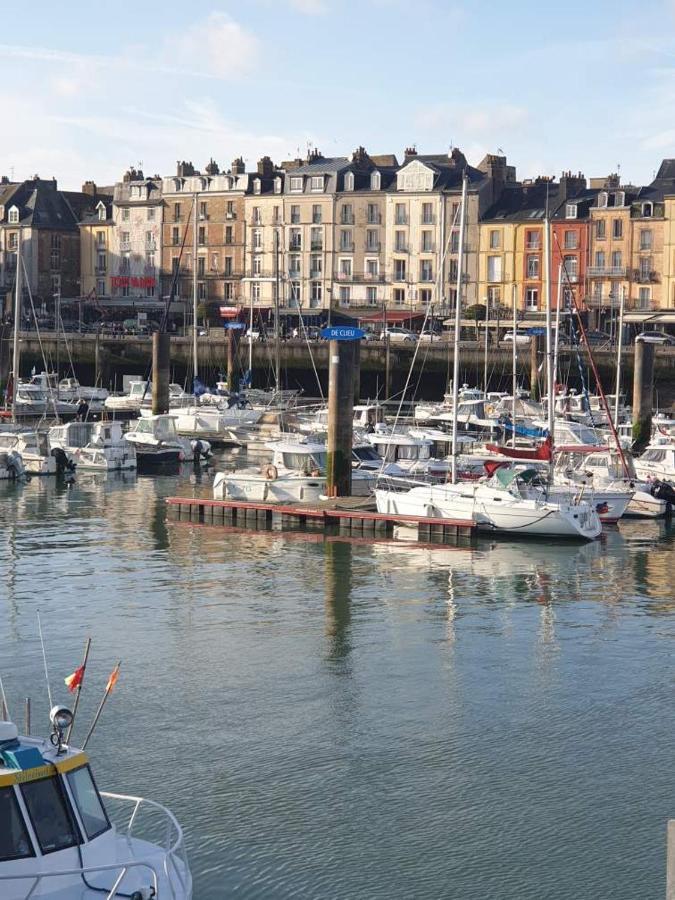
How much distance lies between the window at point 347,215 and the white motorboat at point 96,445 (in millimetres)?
44928

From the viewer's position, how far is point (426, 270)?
309ft

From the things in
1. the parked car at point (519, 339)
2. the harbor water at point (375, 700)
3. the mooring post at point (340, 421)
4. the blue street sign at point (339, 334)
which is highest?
the parked car at point (519, 339)

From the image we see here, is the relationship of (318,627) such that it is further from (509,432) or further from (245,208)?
(245,208)

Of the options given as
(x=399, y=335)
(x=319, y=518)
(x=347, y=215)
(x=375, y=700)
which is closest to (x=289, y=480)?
(x=319, y=518)

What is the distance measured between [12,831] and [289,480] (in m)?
29.8

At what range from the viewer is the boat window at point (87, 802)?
1258 cm

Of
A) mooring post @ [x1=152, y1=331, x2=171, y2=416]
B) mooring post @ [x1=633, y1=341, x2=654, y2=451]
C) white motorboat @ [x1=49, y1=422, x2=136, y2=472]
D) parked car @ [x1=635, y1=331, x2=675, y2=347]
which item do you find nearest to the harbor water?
white motorboat @ [x1=49, y1=422, x2=136, y2=472]

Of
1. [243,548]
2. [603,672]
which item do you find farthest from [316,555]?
[603,672]

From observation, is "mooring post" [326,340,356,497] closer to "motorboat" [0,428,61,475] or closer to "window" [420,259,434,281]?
"motorboat" [0,428,61,475]

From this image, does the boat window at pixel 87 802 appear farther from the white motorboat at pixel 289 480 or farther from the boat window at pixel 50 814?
the white motorboat at pixel 289 480

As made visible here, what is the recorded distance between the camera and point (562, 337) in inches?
3297

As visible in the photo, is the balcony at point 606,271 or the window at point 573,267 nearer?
the balcony at point 606,271

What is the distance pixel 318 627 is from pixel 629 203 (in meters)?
65.8

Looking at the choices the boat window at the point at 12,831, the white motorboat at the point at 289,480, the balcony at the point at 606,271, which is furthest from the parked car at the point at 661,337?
the boat window at the point at 12,831
